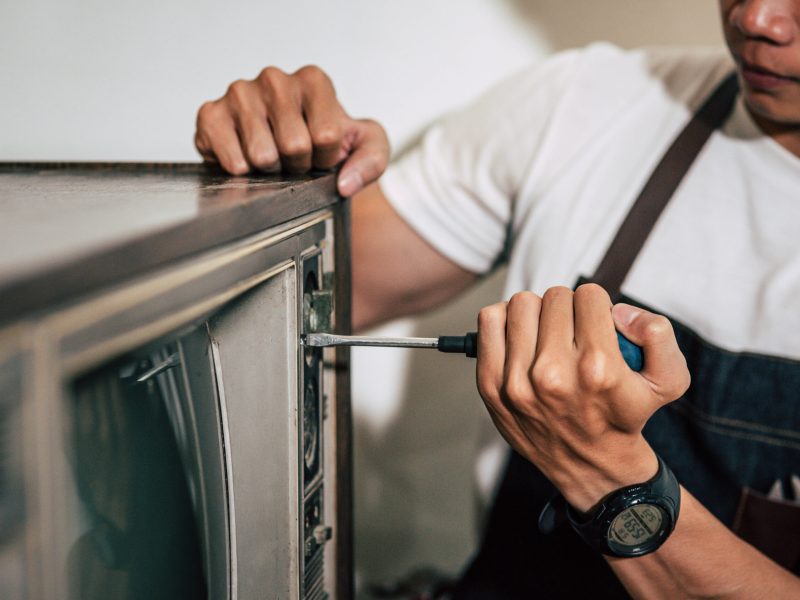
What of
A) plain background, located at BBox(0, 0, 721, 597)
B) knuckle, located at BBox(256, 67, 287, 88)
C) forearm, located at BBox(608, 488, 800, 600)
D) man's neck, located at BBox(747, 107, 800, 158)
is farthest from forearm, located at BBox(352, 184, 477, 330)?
forearm, located at BBox(608, 488, 800, 600)

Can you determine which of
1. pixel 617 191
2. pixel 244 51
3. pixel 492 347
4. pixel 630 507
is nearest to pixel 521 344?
pixel 492 347

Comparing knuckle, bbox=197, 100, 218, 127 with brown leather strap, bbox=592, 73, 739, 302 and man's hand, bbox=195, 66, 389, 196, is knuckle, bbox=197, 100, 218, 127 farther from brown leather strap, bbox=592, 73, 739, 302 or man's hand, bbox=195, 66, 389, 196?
brown leather strap, bbox=592, 73, 739, 302

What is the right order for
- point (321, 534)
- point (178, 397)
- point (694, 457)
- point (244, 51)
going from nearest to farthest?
point (178, 397) < point (321, 534) < point (694, 457) < point (244, 51)

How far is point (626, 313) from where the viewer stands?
57 cm

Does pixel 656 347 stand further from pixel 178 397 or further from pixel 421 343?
pixel 178 397

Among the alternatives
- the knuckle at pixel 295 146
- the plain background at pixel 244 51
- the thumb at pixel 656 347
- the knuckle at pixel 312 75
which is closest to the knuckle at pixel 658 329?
the thumb at pixel 656 347

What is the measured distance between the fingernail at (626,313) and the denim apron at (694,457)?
0.37 m

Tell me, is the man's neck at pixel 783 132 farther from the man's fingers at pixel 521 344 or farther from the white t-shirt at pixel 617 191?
the man's fingers at pixel 521 344

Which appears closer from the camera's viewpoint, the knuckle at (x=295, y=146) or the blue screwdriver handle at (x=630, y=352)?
the blue screwdriver handle at (x=630, y=352)

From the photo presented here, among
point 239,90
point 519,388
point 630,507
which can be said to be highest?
point 239,90

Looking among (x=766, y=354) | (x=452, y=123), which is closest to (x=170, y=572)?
(x=766, y=354)

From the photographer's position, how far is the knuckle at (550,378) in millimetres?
525

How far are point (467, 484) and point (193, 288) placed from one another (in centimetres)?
114

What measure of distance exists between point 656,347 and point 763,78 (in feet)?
1.48
